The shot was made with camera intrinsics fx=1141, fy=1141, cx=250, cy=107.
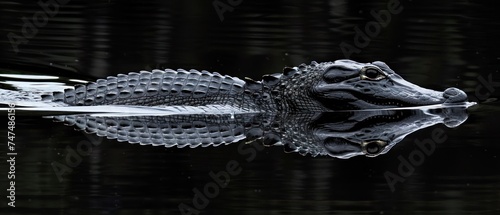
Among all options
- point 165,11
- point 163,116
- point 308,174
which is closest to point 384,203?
point 308,174

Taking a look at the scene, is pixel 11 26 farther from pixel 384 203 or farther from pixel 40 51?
pixel 384 203

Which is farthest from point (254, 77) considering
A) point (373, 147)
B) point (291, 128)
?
point (373, 147)

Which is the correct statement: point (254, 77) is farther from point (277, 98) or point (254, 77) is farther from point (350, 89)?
point (350, 89)

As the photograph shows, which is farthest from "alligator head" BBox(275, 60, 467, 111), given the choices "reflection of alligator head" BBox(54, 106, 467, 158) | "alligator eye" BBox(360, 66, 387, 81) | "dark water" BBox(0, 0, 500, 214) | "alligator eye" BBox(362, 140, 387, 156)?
"alligator eye" BBox(362, 140, 387, 156)

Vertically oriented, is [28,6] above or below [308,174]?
below

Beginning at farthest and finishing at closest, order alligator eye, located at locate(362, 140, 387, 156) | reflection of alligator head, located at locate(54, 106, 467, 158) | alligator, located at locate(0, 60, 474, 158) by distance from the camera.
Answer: alligator, located at locate(0, 60, 474, 158) → reflection of alligator head, located at locate(54, 106, 467, 158) → alligator eye, located at locate(362, 140, 387, 156)

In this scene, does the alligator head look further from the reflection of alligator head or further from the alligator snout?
the reflection of alligator head

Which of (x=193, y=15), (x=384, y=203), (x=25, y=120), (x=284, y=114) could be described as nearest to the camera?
(x=384, y=203)

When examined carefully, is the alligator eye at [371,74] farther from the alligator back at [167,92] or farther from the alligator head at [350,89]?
the alligator back at [167,92]
